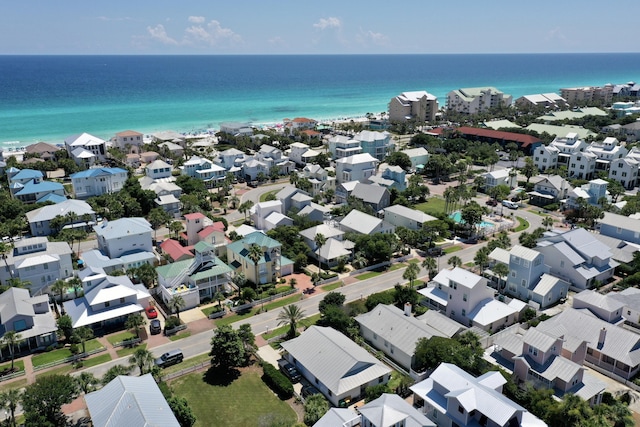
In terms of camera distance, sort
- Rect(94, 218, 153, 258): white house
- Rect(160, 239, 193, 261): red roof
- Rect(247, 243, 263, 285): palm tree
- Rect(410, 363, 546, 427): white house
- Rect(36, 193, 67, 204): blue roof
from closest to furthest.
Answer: Rect(410, 363, 546, 427): white house, Rect(247, 243, 263, 285): palm tree, Rect(160, 239, 193, 261): red roof, Rect(94, 218, 153, 258): white house, Rect(36, 193, 67, 204): blue roof

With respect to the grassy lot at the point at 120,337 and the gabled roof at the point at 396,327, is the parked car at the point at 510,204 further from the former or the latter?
the grassy lot at the point at 120,337

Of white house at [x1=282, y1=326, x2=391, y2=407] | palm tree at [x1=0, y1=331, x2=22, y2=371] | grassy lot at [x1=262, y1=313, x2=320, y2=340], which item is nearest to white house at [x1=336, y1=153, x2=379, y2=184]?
grassy lot at [x1=262, y1=313, x2=320, y2=340]

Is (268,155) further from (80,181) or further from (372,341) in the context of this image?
(372,341)

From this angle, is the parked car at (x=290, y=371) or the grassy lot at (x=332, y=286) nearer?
the parked car at (x=290, y=371)

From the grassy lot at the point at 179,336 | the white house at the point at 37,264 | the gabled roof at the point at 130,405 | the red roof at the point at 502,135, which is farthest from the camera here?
the red roof at the point at 502,135

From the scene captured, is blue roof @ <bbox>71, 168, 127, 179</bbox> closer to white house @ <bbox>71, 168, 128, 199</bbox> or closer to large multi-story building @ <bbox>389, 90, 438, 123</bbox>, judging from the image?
white house @ <bbox>71, 168, 128, 199</bbox>

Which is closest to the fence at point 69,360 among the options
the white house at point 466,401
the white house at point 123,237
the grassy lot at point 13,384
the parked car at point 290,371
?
the grassy lot at point 13,384

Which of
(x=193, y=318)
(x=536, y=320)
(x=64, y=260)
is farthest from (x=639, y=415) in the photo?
(x=64, y=260)
